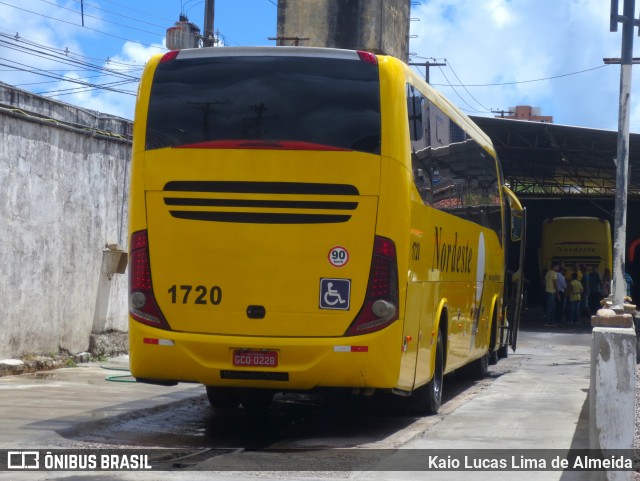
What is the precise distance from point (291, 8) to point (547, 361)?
24528 mm

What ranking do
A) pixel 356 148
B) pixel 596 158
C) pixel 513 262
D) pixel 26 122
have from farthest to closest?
pixel 596 158 < pixel 513 262 < pixel 26 122 < pixel 356 148

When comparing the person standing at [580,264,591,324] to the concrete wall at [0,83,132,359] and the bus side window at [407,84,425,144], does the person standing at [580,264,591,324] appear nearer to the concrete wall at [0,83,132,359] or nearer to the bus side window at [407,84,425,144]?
the concrete wall at [0,83,132,359]

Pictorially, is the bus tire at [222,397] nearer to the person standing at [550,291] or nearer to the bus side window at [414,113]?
the bus side window at [414,113]

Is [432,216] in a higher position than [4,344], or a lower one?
higher

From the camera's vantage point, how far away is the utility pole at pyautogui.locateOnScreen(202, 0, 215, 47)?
25078 millimetres

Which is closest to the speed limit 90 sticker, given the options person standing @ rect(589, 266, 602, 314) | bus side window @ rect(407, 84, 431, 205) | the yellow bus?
the yellow bus

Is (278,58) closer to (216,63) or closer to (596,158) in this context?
(216,63)

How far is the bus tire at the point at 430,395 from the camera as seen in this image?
11.2 meters

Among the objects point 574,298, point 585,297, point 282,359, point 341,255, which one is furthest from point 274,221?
point 585,297

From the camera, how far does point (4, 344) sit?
14000 millimetres

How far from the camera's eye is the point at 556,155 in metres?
36.9

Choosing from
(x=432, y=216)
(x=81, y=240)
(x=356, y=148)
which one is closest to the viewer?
(x=356, y=148)

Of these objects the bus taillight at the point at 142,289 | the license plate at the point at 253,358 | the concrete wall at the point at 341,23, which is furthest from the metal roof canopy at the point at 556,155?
the license plate at the point at 253,358

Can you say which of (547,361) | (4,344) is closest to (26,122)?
(4,344)
